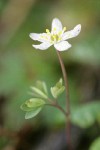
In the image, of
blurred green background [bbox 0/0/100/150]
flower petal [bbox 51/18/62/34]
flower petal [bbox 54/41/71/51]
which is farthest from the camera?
blurred green background [bbox 0/0/100/150]

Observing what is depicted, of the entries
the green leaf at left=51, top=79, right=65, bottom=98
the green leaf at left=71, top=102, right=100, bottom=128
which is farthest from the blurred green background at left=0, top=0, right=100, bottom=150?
the green leaf at left=51, top=79, right=65, bottom=98

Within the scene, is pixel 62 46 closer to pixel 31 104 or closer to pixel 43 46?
pixel 43 46

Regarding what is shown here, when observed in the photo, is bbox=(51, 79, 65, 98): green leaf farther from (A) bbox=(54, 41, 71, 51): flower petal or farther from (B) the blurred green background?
(B) the blurred green background

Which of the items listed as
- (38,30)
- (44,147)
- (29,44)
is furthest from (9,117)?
(38,30)

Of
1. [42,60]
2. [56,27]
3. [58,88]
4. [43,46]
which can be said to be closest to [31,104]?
[58,88]

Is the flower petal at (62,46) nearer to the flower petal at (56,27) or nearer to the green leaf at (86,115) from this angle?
the flower petal at (56,27)
